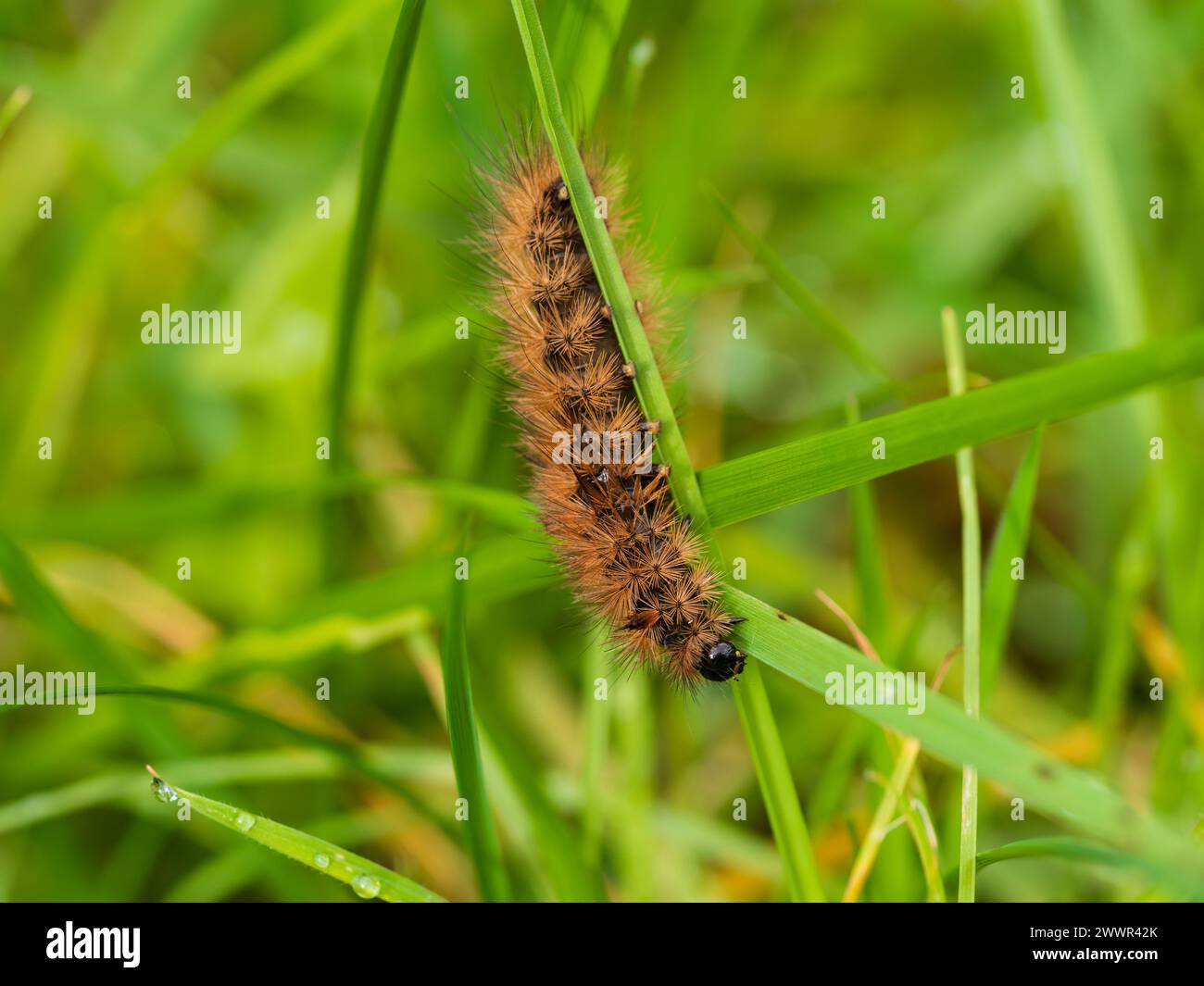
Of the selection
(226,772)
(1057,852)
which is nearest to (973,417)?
(1057,852)

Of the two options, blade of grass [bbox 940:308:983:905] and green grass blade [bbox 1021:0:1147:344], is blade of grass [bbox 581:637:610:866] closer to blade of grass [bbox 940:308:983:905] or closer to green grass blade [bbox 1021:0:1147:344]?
blade of grass [bbox 940:308:983:905]

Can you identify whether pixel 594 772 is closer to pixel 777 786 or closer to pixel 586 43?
pixel 777 786

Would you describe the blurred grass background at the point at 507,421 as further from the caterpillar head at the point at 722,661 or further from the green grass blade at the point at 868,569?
the caterpillar head at the point at 722,661

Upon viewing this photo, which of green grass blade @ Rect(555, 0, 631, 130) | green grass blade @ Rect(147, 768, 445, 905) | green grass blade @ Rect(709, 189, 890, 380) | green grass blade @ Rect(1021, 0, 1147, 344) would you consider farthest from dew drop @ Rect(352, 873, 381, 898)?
green grass blade @ Rect(1021, 0, 1147, 344)

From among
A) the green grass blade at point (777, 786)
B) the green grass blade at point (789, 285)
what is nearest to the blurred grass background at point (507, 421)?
the green grass blade at point (789, 285)

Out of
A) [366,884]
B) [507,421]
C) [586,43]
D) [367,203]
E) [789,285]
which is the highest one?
[586,43]

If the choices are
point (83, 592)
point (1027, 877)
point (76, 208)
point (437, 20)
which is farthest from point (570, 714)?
point (76, 208)
